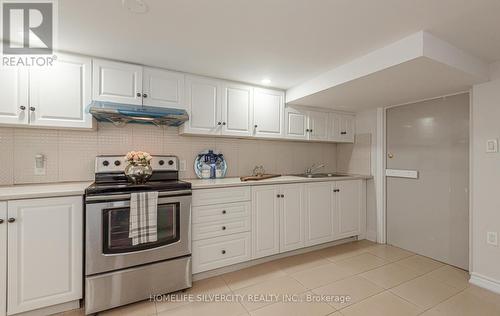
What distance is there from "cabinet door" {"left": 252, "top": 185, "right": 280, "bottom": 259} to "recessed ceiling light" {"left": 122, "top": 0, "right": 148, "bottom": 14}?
178 centimetres

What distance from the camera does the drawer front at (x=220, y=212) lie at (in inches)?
85.6

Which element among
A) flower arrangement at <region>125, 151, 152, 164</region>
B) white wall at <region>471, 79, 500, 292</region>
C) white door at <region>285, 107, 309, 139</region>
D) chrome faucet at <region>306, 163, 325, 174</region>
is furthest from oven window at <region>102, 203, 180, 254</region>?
white wall at <region>471, 79, 500, 292</region>

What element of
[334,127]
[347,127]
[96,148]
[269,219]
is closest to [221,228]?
[269,219]

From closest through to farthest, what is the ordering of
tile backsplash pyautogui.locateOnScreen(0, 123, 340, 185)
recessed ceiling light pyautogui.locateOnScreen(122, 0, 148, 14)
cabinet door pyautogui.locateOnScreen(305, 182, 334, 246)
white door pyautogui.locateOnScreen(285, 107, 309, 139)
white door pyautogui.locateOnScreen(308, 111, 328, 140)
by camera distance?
1. recessed ceiling light pyautogui.locateOnScreen(122, 0, 148, 14)
2. tile backsplash pyautogui.locateOnScreen(0, 123, 340, 185)
3. cabinet door pyautogui.locateOnScreen(305, 182, 334, 246)
4. white door pyautogui.locateOnScreen(285, 107, 309, 139)
5. white door pyautogui.locateOnScreen(308, 111, 328, 140)

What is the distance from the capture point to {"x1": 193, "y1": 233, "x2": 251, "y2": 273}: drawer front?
7.13 ft

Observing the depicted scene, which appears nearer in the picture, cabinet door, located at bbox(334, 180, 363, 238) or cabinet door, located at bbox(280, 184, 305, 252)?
cabinet door, located at bbox(280, 184, 305, 252)

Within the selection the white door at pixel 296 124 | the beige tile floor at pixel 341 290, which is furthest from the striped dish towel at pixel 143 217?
the white door at pixel 296 124

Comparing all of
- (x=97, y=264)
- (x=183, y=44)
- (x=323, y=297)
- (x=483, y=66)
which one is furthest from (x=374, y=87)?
(x=97, y=264)

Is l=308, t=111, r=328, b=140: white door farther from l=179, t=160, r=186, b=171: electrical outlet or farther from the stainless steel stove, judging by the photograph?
the stainless steel stove

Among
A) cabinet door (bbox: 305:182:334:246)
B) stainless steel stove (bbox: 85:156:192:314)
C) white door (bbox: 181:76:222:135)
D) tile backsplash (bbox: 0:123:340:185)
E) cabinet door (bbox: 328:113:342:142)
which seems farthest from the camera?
cabinet door (bbox: 328:113:342:142)

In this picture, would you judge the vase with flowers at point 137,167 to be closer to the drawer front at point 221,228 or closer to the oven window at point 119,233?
the oven window at point 119,233

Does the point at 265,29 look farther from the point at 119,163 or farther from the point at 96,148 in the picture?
the point at 96,148

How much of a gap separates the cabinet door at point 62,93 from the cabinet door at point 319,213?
2.47m

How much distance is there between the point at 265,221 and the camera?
8.30ft
